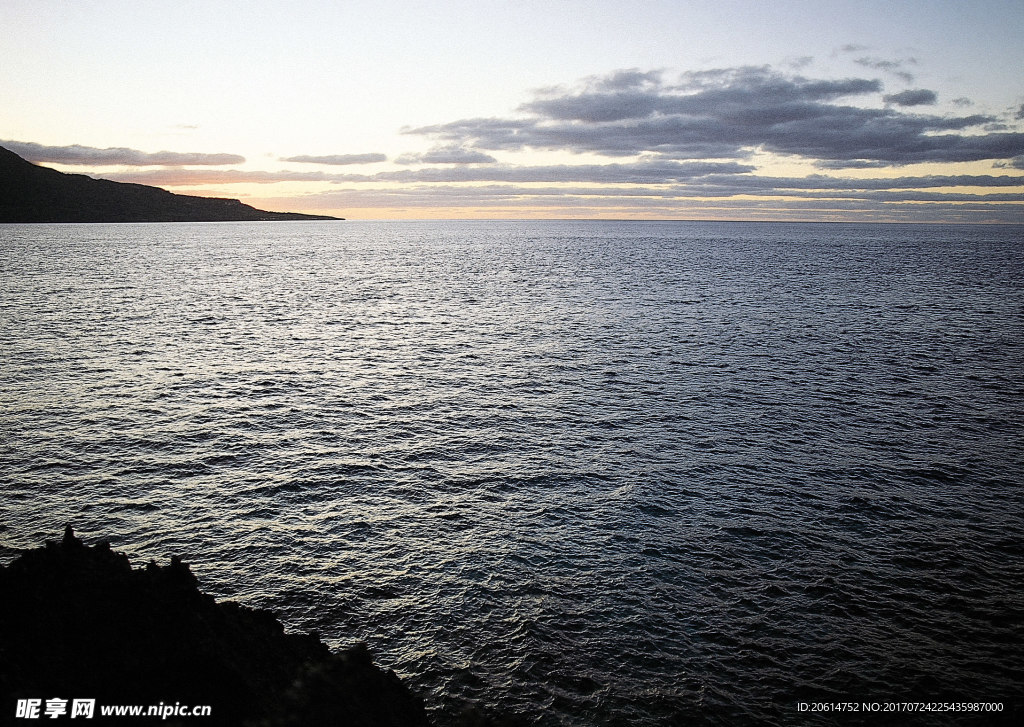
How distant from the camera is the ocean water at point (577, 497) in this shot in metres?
18.3

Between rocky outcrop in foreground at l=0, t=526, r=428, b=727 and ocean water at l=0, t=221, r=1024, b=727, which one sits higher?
rocky outcrop in foreground at l=0, t=526, r=428, b=727

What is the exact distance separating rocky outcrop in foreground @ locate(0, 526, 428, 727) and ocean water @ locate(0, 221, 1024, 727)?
5380 millimetres

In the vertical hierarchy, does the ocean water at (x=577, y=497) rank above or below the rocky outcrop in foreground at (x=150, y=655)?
below

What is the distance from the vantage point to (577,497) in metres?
29.1

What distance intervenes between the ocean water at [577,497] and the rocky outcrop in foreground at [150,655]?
17.7ft

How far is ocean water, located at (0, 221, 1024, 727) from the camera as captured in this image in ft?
60.1

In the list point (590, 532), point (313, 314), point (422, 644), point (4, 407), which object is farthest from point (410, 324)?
point (422, 644)

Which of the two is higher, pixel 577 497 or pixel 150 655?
pixel 150 655

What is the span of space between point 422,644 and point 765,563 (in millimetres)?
13670

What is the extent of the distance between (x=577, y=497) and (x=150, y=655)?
19.8 metres

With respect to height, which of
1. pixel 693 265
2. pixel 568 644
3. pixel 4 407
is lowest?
pixel 568 644

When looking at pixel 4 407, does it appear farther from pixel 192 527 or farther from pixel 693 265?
pixel 693 265

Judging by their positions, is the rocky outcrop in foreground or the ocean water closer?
the rocky outcrop in foreground

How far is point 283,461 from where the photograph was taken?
32.7 metres
